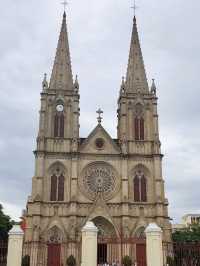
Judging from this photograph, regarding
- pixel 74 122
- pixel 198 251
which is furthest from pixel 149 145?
pixel 198 251

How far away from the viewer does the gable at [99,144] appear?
1996 inches

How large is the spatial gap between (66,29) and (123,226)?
2889cm

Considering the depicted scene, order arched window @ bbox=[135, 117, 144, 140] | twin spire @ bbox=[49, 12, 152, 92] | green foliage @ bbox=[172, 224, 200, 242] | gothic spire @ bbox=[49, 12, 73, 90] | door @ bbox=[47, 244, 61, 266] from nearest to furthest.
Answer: door @ bbox=[47, 244, 61, 266], arched window @ bbox=[135, 117, 144, 140], gothic spire @ bbox=[49, 12, 73, 90], twin spire @ bbox=[49, 12, 152, 92], green foliage @ bbox=[172, 224, 200, 242]

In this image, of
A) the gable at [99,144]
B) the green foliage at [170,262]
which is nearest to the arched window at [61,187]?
the gable at [99,144]

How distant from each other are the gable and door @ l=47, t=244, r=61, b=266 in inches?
454

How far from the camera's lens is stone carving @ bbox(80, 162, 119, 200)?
48781 mm

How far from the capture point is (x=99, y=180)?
4981 centimetres

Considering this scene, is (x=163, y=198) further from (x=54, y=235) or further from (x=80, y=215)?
(x=54, y=235)

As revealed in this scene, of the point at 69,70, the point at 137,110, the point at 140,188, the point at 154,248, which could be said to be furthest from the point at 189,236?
the point at 154,248

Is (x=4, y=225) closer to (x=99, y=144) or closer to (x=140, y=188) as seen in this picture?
(x=99, y=144)

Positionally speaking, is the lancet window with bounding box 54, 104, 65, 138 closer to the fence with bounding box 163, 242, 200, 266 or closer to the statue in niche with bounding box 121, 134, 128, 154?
the statue in niche with bounding box 121, 134, 128, 154

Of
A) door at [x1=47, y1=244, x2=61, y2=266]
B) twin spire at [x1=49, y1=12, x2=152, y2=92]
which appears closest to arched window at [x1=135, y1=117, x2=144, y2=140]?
twin spire at [x1=49, y1=12, x2=152, y2=92]

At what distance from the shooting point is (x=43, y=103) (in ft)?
172

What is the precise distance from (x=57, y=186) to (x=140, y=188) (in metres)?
9.69
